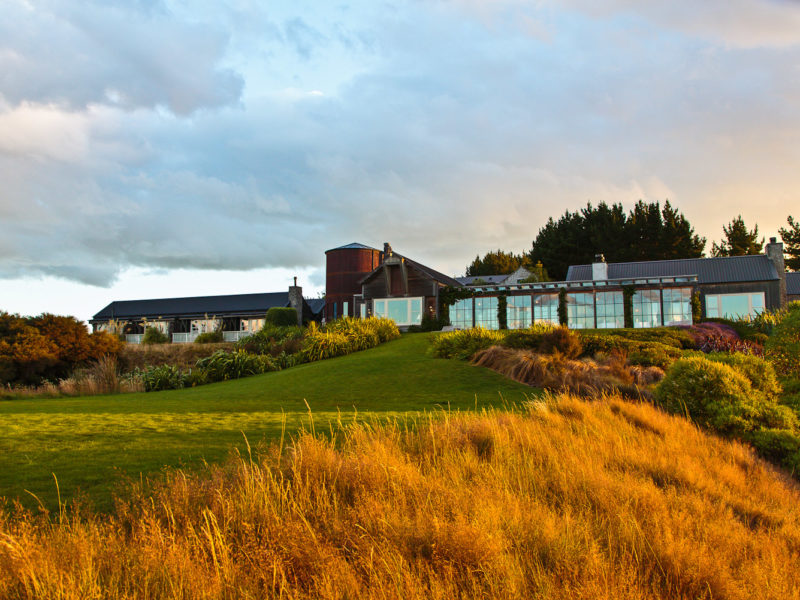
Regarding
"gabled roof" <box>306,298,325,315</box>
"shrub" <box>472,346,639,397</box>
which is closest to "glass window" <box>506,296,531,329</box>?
"shrub" <box>472,346,639,397</box>

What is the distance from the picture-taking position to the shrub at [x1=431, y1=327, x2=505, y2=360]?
17562 mm

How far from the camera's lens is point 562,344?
15.5m

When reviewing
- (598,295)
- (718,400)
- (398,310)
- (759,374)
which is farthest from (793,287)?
(718,400)

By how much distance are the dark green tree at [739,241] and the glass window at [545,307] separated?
110 feet

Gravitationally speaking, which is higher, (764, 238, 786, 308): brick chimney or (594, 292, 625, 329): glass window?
(764, 238, 786, 308): brick chimney

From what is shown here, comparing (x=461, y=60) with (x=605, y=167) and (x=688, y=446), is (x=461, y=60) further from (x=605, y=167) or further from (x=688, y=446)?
(x=688, y=446)

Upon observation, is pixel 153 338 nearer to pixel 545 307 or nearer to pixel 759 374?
pixel 545 307

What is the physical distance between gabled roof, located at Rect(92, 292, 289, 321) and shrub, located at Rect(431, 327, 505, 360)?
1075 inches

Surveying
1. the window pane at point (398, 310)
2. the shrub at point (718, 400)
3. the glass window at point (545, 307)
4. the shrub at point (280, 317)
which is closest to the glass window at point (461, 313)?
the window pane at point (398, 310)

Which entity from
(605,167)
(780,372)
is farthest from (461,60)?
(780,372)

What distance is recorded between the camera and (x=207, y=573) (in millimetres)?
A: 3303

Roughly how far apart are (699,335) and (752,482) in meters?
15.2

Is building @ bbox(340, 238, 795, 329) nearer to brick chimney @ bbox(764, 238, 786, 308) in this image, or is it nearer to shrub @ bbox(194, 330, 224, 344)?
brick chimney @ bbox(764, 238, 786, 308)

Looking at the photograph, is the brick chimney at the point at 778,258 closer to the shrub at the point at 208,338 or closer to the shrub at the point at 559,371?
the shrub at the point at 559,371
